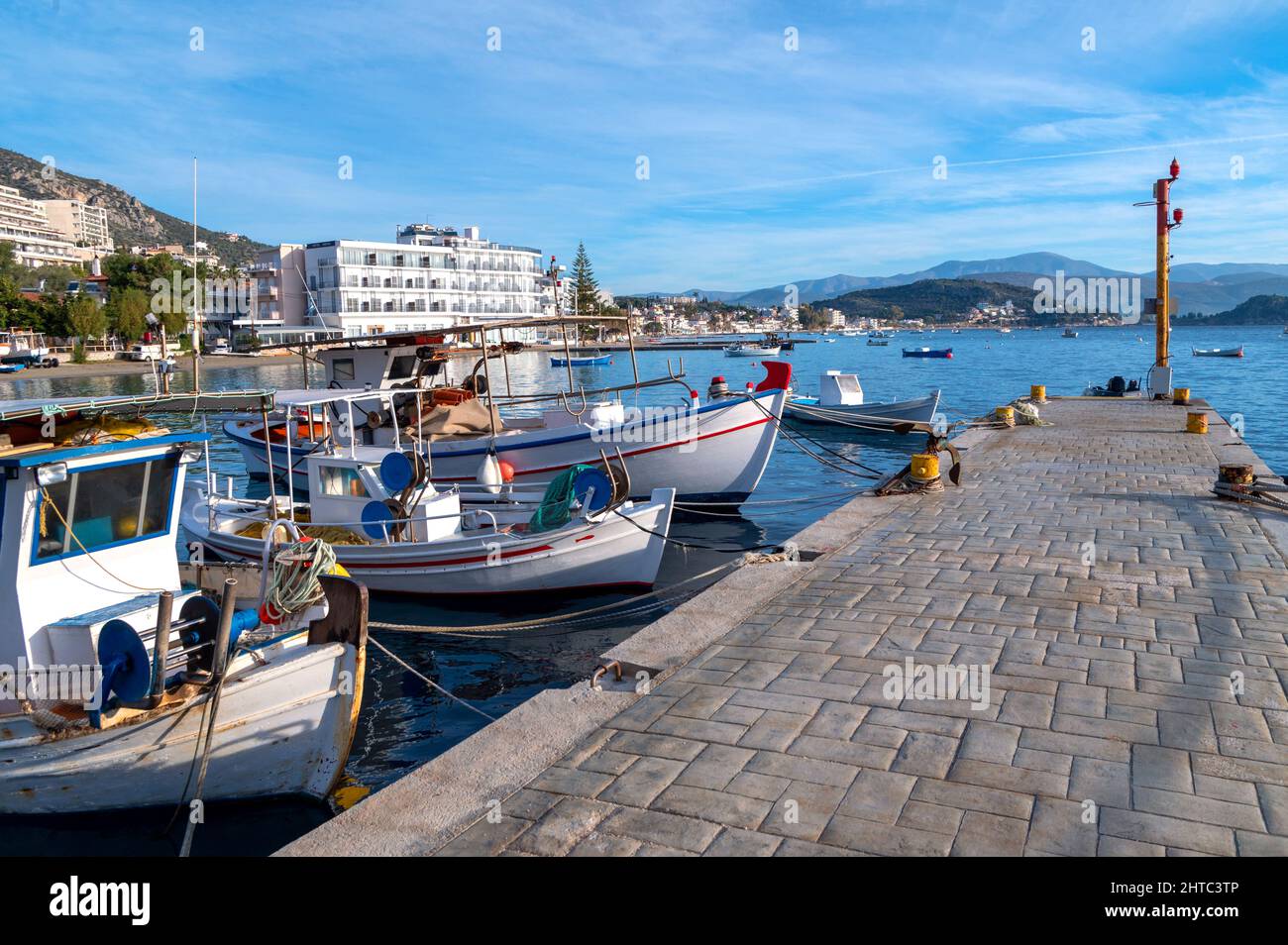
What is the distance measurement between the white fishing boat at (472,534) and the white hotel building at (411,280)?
64.0m

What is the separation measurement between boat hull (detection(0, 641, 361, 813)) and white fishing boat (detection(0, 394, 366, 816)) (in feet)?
0.03

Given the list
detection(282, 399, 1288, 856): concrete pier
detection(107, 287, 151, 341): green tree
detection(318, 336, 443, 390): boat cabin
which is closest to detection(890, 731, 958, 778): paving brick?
detection(282, 399, 1288, 856): concrete pier

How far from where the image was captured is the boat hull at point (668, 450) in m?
16.5

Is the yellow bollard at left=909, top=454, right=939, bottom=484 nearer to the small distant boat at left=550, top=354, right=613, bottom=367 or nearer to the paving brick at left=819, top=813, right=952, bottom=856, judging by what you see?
the paving brick at left=819, top=813, right=952, bottom=856

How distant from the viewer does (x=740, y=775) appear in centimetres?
457

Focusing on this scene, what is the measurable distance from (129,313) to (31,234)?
3756 inches

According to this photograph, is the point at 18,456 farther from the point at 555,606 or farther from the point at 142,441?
the point at 555,606

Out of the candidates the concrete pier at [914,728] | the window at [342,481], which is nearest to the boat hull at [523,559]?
the window at [342,481]

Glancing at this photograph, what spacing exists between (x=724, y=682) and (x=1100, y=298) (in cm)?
1990

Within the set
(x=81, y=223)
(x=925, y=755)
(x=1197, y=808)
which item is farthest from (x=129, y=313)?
(x=81, y=223)

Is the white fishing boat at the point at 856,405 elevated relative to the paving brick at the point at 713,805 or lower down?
elevated

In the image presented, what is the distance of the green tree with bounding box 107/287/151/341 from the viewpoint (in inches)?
A: 2940

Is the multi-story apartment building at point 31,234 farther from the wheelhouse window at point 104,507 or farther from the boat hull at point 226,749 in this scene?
the boat hull at point 226,749
